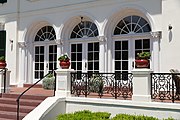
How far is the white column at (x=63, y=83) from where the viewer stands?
405 inches

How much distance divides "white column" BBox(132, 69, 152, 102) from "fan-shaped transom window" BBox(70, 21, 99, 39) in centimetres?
607

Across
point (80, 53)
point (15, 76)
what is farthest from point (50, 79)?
point (15, 76)

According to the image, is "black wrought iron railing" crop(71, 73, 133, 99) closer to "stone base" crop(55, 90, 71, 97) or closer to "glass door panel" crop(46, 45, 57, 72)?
"stone base" crop(55, 90, 71, 97)

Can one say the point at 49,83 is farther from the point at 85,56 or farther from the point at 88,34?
the point at 88,34

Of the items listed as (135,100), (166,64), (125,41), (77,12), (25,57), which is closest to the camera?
(135,100)

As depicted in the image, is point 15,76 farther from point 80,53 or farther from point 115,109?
point 115,109

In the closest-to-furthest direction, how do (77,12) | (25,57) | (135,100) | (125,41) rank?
(135,100), (125,41), (77,12), (25,57)

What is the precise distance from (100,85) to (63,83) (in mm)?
1322

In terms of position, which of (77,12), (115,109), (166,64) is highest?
(77,12)

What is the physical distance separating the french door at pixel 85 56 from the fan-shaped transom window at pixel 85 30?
47 cm

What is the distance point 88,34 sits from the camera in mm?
14875

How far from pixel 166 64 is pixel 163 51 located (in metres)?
0.54

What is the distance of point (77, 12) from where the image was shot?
14.7 metres

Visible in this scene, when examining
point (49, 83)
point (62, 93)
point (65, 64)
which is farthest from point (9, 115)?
point (49, 83)
